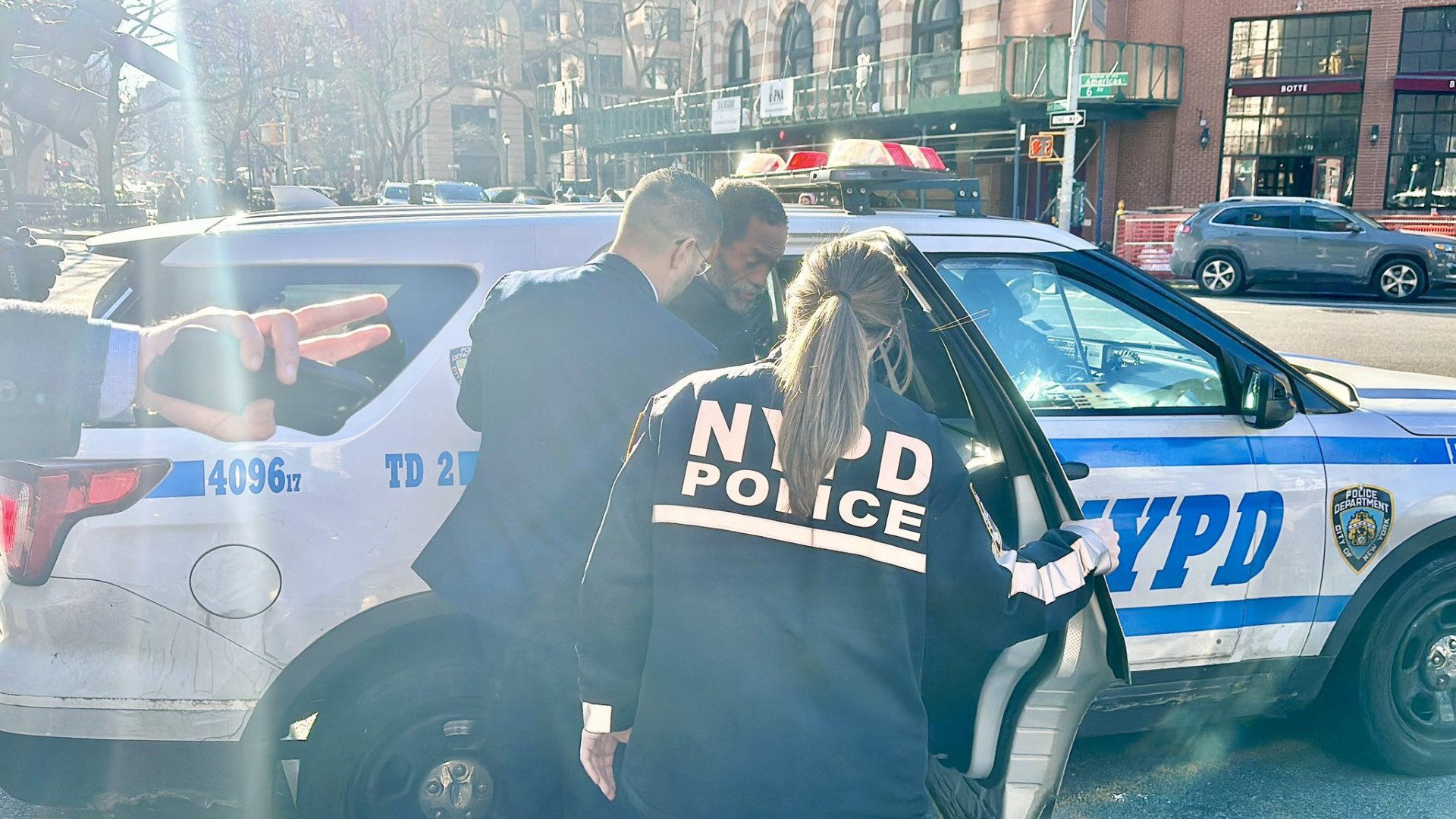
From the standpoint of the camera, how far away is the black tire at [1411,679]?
3.47m

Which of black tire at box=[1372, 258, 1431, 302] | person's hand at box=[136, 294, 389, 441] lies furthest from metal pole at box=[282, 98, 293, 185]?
person's hand at box=[136, 294, 389, 441]

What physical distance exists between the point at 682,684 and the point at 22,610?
1.70 m

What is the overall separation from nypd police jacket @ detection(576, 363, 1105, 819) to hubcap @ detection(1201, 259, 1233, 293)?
62.4 ft

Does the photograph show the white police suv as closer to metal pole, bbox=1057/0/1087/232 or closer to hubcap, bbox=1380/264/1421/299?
hubcap, bbox=1380/264/1421/299

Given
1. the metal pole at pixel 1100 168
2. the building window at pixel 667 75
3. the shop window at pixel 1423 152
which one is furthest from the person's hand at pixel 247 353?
the building window at pixel 667 75

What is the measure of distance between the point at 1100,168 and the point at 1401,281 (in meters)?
9.10

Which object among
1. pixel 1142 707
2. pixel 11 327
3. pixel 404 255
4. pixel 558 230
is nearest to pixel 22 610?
pixel 11 327

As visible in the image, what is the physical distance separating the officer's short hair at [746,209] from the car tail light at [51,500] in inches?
73.0

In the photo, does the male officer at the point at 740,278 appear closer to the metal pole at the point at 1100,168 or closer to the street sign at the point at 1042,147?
the street sign at the point at 1042,147

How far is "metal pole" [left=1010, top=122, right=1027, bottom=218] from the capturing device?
24875 millimetres

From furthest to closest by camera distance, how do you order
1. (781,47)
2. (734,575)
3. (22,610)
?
(781,47), (22,610), (734,575)

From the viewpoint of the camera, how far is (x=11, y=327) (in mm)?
2436

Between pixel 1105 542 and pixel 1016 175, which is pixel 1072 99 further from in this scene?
pixel 1105 542

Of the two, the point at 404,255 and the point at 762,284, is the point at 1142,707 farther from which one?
the point at 404,255
